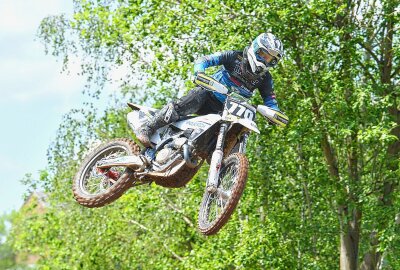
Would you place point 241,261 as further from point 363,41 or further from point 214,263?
point 363,41

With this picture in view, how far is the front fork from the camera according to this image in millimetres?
9422

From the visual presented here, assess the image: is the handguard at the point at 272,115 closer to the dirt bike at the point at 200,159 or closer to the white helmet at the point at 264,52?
the dirt bike at the point at 200,159

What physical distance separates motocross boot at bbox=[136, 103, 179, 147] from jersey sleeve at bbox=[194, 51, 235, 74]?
691 millimetres

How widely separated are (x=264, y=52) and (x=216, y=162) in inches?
48.5

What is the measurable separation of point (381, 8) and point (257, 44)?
8288 mm

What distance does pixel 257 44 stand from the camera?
9.63 meters

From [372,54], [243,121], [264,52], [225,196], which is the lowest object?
[225,196]

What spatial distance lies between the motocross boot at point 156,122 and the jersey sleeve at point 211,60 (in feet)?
2.27

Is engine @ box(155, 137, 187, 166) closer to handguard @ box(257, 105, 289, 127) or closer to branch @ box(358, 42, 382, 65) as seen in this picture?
handguard @ box(257, 105, 289, 127)

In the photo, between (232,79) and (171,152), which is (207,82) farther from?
(171,152)

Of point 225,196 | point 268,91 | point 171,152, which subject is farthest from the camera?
point 268,91

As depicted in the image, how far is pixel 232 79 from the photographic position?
1002 centimetres

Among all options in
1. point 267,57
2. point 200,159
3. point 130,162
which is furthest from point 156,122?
point 267,57

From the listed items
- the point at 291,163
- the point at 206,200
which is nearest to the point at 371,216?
the point at 291,163
